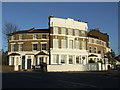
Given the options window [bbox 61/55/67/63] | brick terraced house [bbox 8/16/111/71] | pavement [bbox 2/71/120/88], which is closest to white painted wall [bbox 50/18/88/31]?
brick terraced house [bbox 8/16/111/71]

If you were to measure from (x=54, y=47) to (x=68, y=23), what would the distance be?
6.49m

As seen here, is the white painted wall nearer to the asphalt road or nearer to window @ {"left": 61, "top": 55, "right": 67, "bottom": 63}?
window @ {"left": 61, "top": 55, "right": 67, "bottom": 63}

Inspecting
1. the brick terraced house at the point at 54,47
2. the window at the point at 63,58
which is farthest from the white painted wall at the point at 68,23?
the window at the point at 63,58

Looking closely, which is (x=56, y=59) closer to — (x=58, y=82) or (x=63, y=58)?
(x=63, y=58)

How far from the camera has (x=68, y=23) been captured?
4416cm

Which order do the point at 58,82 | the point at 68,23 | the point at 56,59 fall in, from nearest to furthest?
the point at 58,82, the point at 56,59, the point at 68,23

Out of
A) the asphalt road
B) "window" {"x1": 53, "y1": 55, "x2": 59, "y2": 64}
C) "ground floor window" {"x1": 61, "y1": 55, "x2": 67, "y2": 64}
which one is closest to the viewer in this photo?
the asphalt road

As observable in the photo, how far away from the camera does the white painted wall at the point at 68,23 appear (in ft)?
139

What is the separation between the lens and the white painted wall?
139 ft

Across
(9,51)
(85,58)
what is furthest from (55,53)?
(9,51)

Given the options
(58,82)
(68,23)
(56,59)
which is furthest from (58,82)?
(68,23)

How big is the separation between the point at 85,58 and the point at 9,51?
17751mm

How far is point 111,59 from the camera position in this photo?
169 feet

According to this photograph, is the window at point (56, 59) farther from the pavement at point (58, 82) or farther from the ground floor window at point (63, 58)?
the pavement at point (58, 82)
